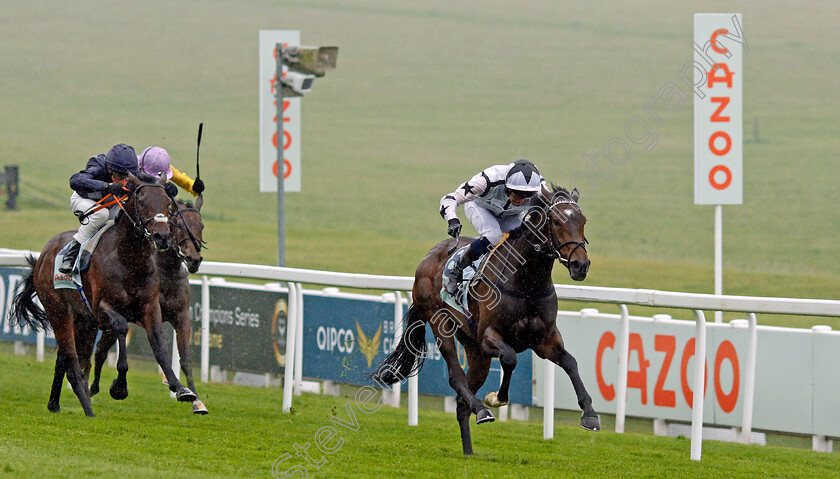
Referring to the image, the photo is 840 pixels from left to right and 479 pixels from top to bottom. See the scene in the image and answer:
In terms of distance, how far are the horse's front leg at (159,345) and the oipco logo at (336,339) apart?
2.40 m

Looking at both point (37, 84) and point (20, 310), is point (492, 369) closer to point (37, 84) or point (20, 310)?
point (20, 310)

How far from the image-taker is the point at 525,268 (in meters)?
5.73

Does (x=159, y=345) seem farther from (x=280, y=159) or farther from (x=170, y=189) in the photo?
(x=280, y=159)

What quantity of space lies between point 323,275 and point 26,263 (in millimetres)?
2494

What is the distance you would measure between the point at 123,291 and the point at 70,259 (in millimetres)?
581

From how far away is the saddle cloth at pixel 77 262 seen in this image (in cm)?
695

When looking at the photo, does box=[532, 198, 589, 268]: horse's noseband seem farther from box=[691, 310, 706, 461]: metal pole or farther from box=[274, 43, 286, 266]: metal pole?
box=[274, 43, 286, 266]: metal pole

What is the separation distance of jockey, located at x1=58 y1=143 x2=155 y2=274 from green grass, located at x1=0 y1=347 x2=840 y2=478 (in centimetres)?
107

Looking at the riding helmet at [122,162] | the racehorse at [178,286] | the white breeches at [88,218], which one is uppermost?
the riding helmet at [122,162]

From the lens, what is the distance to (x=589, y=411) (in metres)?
5.39

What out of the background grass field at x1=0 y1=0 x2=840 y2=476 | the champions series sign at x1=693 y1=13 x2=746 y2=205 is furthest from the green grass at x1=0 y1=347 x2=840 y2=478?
the champions series sign at x1=693 y1=13 x2=746 y2=205

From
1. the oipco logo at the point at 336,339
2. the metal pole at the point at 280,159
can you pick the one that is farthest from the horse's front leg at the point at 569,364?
the metal pole at the point at 280,159

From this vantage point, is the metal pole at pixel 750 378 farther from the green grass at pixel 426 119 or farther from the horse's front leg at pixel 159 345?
the green grass at pixel 426 119

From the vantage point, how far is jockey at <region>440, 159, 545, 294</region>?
231 inches
